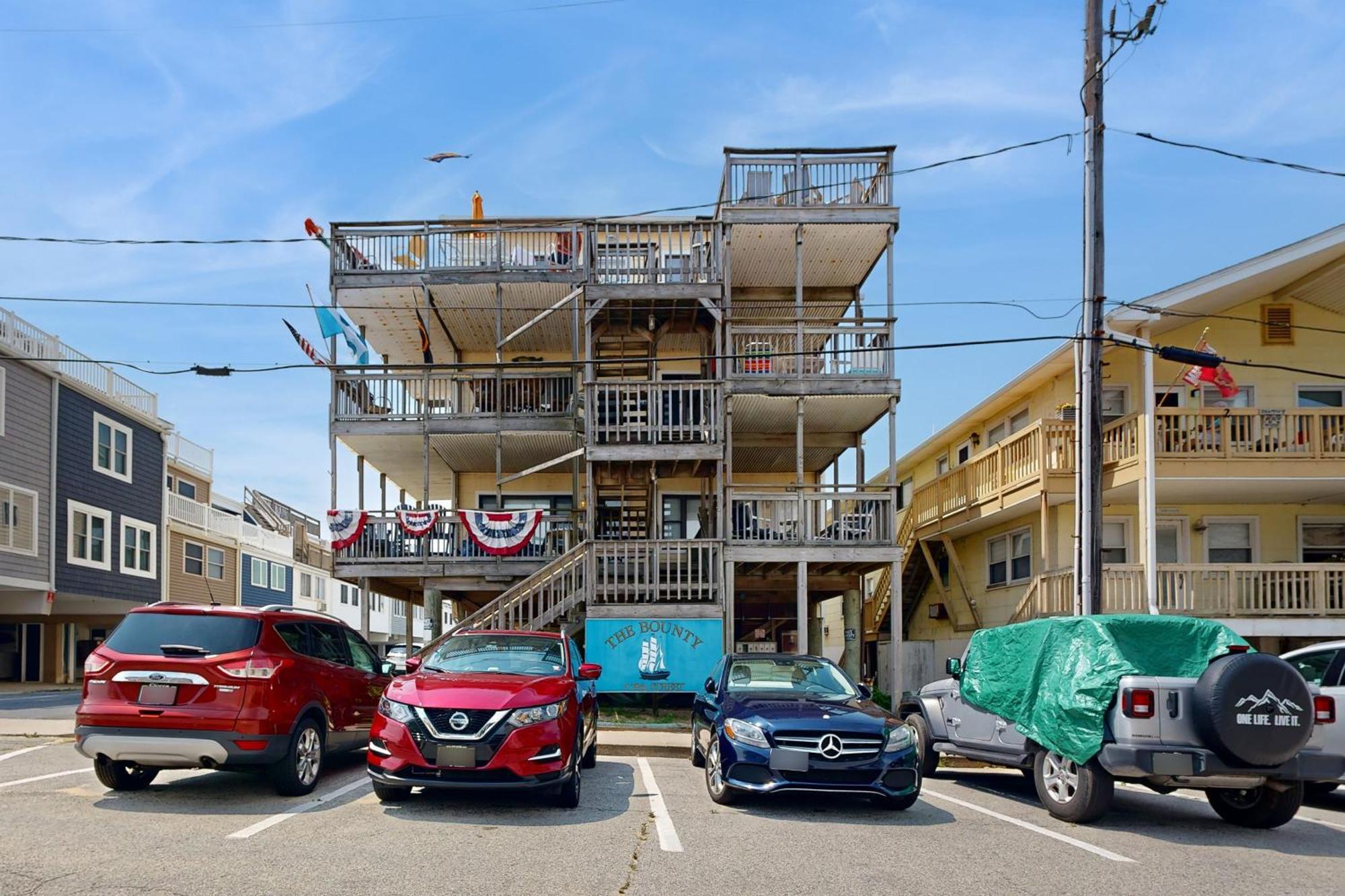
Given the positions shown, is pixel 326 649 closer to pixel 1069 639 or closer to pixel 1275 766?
pixel 1069 639

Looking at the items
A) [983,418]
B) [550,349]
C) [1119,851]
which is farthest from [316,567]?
[1119,851]

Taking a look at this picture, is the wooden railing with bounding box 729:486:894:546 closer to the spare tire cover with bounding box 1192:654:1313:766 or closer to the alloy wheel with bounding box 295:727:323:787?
the alloy wheel with bounding box 295:727:323:787

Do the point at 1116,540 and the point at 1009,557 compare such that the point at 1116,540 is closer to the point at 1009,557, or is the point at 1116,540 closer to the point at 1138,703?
the point at 1009,557

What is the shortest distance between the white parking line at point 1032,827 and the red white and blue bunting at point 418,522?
12210mm

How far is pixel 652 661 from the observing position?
19.7m

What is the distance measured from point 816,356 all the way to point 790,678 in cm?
1113

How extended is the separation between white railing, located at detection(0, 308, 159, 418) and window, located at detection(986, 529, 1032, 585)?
2032cm

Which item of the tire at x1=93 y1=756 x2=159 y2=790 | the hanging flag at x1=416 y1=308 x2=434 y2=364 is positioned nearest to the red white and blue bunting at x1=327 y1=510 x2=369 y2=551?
the hanging flag at x1=416 y1=308 x2=434 y2=364

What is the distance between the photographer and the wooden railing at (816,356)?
2120 centimetres

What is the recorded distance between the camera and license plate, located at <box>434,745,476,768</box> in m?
9.04

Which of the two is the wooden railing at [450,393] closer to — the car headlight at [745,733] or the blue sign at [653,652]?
the blue sign at [653,652]

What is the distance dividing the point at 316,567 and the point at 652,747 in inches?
1712

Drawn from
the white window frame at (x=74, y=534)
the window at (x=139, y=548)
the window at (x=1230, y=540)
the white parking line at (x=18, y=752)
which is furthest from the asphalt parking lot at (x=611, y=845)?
the window at (x=139, y=548)

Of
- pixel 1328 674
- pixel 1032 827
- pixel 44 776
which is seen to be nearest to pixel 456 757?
pixel 1032 827
